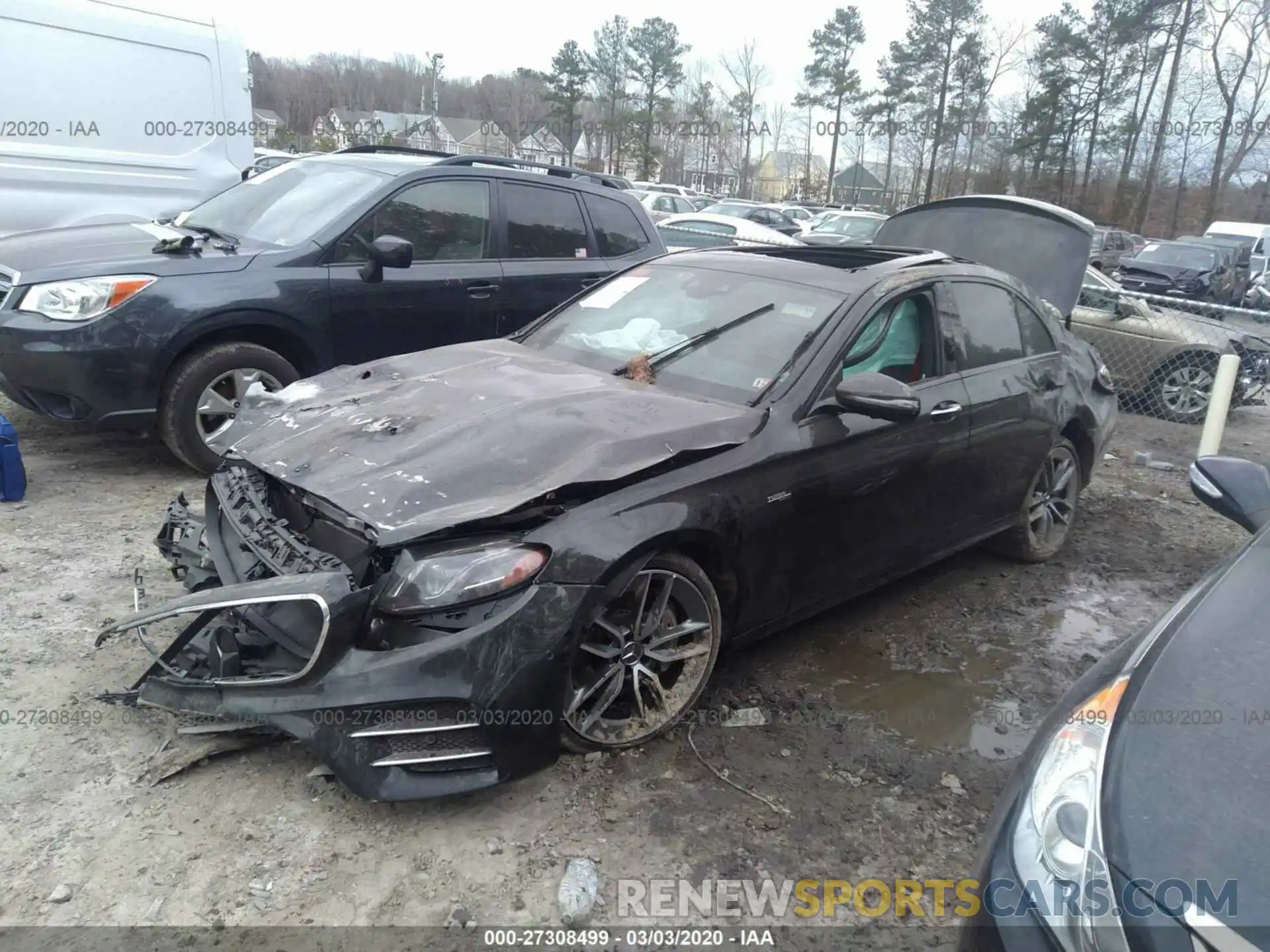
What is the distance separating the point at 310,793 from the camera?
9.34 ft

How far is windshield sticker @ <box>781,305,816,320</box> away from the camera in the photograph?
381 centimetres

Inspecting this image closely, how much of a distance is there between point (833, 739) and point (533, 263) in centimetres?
404

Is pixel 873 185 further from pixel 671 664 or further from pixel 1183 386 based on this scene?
pixel 671 664

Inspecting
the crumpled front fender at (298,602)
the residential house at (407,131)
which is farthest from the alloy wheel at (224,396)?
the residential house at (407,131)

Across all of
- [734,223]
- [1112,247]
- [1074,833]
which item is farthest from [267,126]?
[1074,833]

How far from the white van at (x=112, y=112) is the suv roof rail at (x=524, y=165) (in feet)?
10.9

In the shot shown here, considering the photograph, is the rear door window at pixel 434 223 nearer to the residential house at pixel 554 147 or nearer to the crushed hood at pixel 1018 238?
the crushed hood at pixel 1018 238

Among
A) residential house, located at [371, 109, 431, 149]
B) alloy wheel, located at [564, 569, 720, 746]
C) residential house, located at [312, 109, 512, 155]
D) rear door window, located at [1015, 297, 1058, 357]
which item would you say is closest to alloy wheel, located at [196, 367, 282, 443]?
alloy wheel, located at [564, 569, 720, 746]

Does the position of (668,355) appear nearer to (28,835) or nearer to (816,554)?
(816,554)

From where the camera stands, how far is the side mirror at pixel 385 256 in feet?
17.4

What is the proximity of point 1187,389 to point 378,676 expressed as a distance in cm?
927

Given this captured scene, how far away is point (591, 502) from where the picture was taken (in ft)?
9.51

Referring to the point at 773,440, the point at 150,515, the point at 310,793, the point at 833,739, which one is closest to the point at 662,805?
the point at 833,739

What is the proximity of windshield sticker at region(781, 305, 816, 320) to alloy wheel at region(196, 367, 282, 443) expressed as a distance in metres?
3.03
